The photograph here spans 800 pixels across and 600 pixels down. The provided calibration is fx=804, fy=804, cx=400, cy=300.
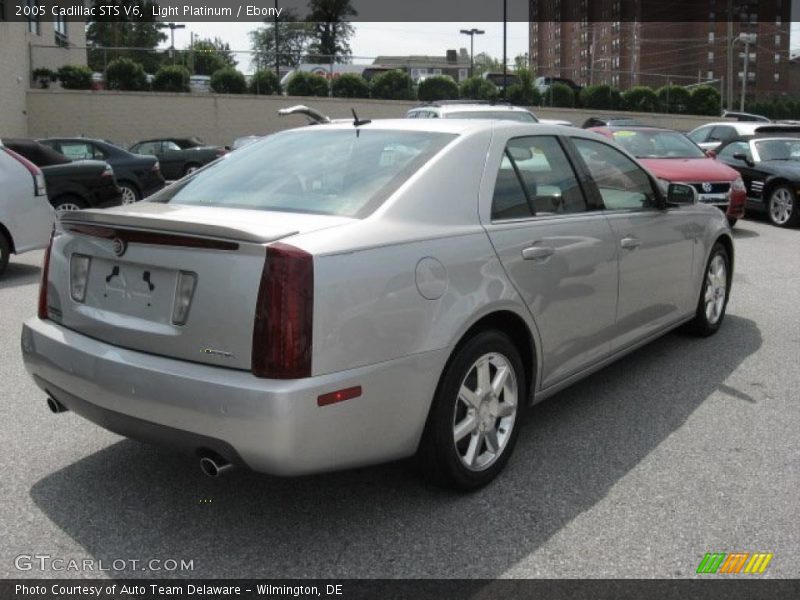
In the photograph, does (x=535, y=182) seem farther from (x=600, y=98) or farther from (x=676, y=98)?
(x=676, y=98)

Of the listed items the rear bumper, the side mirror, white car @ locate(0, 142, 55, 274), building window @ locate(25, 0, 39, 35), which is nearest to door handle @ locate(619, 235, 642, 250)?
the side mirror

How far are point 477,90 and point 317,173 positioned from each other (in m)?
38.3

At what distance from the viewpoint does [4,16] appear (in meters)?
26.7

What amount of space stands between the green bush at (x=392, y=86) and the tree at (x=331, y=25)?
131ft

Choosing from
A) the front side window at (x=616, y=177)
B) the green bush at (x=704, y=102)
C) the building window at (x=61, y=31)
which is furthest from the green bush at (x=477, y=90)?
the front side window at (x=616, y=177)

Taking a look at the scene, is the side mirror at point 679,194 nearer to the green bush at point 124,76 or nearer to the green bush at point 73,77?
the green bush at point 73,77

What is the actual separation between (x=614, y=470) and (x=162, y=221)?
2.29 m

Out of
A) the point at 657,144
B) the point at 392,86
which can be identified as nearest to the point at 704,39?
the point at 392,86

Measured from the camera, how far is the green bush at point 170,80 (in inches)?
1351

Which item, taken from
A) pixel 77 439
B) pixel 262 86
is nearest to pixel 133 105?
pixel 262 86

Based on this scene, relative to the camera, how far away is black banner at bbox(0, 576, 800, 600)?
2734mm

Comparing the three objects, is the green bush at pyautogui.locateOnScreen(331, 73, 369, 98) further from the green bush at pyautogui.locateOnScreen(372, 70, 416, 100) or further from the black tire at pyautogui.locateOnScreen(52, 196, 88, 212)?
the black tire at pyautogui.locateOnScreen(52, 196, 88, 212)

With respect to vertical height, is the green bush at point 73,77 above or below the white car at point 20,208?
above

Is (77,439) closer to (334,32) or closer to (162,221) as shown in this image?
(162,221)
